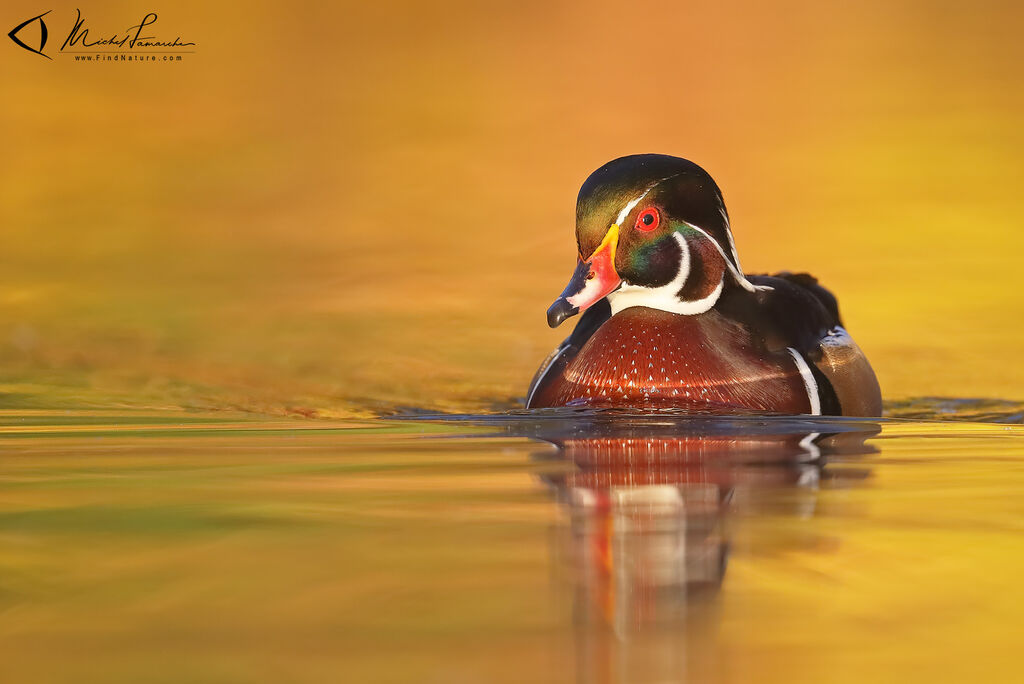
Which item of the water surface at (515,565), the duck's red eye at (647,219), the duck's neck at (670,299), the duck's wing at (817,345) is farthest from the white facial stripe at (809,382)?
the water surface at (515,565)

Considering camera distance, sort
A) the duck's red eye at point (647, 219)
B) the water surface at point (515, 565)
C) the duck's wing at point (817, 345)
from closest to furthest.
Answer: the water surface at point (515, 565) < the duck's wing at point (817, 345) < the duck's red eye at point (647, 219)

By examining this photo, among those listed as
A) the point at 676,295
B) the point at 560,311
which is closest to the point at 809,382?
the point at 676,295

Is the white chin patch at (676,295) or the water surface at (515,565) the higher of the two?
the white chin patch at (676,295)

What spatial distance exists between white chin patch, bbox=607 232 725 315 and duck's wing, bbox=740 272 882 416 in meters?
0.16

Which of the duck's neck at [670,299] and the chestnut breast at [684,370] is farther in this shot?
the duck's neck at [670,299]

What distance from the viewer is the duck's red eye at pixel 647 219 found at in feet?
15.4

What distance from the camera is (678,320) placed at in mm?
4520

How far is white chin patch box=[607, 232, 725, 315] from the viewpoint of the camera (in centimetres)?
472

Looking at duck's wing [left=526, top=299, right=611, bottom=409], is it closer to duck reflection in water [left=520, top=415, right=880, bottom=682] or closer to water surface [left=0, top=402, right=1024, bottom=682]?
duck reflection in water [left=520, top=415, right=880, bottom=682]

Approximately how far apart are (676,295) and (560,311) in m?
0.50

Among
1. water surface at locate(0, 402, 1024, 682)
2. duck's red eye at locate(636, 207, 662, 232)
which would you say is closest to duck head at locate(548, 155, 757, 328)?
Answer: duck's red eye at locate(636, 207, 662, 232)

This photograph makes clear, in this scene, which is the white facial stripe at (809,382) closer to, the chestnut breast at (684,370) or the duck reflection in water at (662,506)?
the chestnut breast at (684,370)

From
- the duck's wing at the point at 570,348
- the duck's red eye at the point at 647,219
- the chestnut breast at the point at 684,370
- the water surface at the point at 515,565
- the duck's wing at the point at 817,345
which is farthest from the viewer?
the duck's wing at the point at 570,348

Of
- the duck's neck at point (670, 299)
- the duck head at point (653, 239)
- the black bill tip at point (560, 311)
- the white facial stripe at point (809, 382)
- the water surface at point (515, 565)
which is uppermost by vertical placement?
the duck head at point (653, 239)
